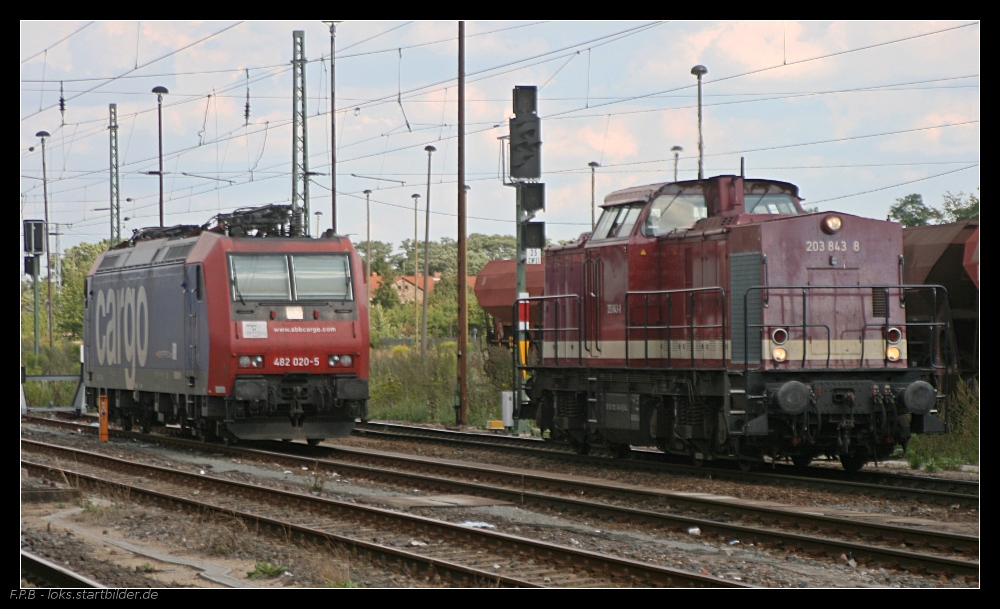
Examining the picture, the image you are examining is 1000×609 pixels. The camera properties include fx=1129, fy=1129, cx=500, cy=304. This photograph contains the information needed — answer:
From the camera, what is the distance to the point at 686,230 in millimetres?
15070

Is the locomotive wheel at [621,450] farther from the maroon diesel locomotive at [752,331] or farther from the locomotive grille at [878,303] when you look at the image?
the locomotive grille at [878,303]

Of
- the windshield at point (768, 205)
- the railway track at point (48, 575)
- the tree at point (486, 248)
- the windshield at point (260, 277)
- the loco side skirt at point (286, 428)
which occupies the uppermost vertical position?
the tree at point (486, 248)

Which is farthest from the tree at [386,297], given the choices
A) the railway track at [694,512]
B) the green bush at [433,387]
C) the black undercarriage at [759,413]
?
the black undercarriage at [759,413]

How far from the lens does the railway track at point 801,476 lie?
12418 millimetres

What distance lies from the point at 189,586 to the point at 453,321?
214 feet

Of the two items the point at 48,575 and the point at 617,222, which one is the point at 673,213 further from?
the point at 48,575

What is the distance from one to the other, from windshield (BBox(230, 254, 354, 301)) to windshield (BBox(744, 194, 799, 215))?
6.79 m

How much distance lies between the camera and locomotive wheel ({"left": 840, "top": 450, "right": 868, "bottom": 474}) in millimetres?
14406

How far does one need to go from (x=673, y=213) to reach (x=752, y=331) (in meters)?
2.40

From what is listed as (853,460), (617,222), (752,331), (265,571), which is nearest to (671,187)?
(617,222)

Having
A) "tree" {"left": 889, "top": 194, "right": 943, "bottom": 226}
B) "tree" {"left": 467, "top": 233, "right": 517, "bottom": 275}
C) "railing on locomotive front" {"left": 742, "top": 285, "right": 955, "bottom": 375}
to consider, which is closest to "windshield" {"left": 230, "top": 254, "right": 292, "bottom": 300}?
"railing on locomotive front" {"left": 742, "top": 285, "right": 955, "bottom": 375}

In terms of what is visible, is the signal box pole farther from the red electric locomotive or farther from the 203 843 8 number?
the 203 843 8 number

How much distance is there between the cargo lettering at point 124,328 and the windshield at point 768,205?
1146 centimetres

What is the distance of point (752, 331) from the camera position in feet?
45.2
